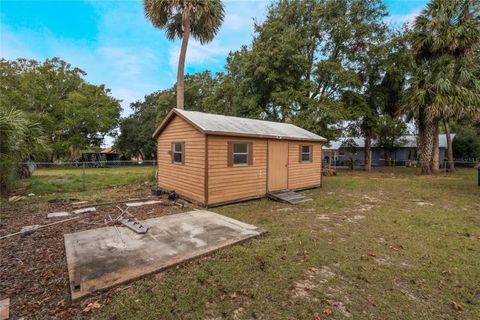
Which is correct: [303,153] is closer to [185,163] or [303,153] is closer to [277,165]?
[277,165]

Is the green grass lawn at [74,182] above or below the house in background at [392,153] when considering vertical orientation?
below

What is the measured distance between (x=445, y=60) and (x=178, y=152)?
17.3m

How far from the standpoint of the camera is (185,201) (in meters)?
7.76

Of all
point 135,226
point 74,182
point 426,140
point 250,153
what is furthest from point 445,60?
point 74,182

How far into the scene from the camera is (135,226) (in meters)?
4.88

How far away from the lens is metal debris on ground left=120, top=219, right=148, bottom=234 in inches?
183

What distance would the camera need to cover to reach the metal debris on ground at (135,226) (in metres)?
4.66

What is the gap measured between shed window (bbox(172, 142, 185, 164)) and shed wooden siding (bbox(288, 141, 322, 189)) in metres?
4.33

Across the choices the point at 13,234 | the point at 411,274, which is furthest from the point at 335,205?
the point at 13,234

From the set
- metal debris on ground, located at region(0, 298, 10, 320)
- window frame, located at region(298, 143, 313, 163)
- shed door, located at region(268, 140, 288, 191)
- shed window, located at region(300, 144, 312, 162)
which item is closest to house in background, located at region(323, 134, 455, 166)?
window frame, located at region(298, 143, 313, 163)

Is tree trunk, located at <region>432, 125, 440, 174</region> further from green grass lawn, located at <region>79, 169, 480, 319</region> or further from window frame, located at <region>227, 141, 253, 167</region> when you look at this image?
window frame, located at <region>227, 141, 253, 167</region>

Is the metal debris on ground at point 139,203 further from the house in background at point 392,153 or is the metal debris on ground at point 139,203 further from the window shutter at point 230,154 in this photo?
the house in background at point 392,153

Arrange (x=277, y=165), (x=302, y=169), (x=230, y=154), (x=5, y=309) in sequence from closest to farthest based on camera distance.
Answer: (x=5, y=309), (x=230, y=154), (x=277, y=165), (x=302, y=169)

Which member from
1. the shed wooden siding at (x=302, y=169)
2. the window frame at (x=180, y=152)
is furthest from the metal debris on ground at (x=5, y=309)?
the shed wooden siding at (x=302, y=169)
